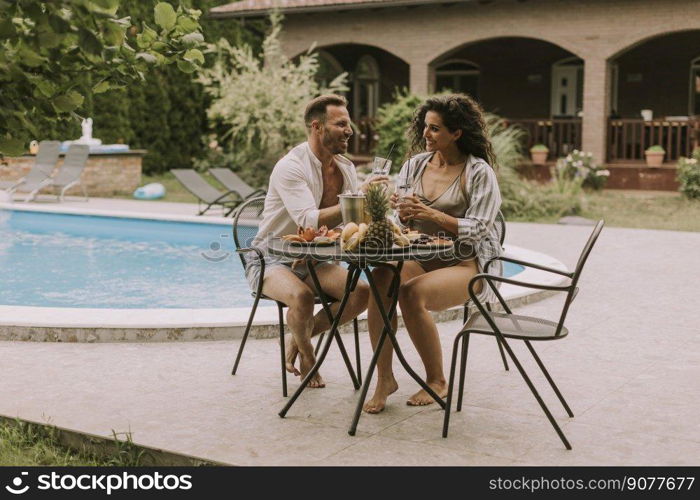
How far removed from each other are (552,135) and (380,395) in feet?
45.7

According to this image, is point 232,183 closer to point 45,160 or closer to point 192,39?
point 45,160

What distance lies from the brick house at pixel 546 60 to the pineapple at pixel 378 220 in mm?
12994

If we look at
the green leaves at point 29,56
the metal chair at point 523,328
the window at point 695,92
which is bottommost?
the metal chair at point 523,328

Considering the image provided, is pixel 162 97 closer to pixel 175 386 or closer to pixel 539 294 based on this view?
pixel 539 294

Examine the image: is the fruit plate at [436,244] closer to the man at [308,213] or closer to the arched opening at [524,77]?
the man at [308,213]

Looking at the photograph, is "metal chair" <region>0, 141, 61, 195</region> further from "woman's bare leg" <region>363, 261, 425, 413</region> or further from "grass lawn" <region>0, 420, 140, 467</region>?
"woman's bare leg" <region>363, 261, 425, 413</region>

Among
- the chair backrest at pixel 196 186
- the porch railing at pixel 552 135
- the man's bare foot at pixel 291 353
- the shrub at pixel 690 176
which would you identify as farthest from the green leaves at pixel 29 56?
Answer: the porch railing at pixel 552 135

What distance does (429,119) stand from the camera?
4445 mm

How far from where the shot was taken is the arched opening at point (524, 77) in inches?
770

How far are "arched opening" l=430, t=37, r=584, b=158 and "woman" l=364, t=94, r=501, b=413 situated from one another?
14.4 meters

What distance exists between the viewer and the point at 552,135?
17328 mm

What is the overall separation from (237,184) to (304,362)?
8.49 meters
